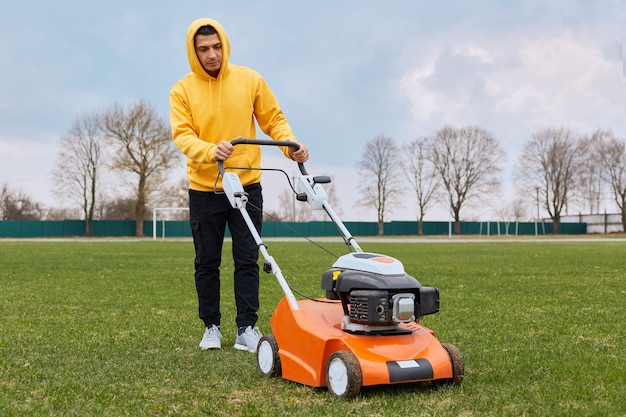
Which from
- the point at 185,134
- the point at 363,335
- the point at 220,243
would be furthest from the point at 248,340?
the point at 363,335

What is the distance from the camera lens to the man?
4.88 m

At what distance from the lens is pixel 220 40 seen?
4.77 m

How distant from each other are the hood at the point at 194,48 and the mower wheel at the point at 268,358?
186cm

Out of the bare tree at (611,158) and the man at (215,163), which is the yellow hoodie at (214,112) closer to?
the man at (215,163)

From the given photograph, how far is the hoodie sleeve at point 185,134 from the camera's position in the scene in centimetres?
456

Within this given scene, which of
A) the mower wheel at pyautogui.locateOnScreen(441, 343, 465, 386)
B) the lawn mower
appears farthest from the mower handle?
the mower wheel at pyautogui.locateOnScreen(441, 343, 465, 386)

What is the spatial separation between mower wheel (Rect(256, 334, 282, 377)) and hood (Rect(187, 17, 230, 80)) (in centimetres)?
186

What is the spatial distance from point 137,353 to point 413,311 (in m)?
2.27

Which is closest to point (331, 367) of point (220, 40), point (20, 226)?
point (220, 40)

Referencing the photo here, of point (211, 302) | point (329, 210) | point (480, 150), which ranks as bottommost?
point (211, 302)

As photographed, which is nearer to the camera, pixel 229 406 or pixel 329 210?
pixel 229 406

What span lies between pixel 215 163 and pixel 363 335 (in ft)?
6.00

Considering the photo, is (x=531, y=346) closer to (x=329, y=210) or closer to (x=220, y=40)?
(x=329, y=210)

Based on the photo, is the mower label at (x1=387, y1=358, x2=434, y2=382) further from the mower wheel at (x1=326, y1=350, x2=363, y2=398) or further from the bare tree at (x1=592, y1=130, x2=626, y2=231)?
the bare tree at (x1=592, y1=130, x2=626, y2=231)
